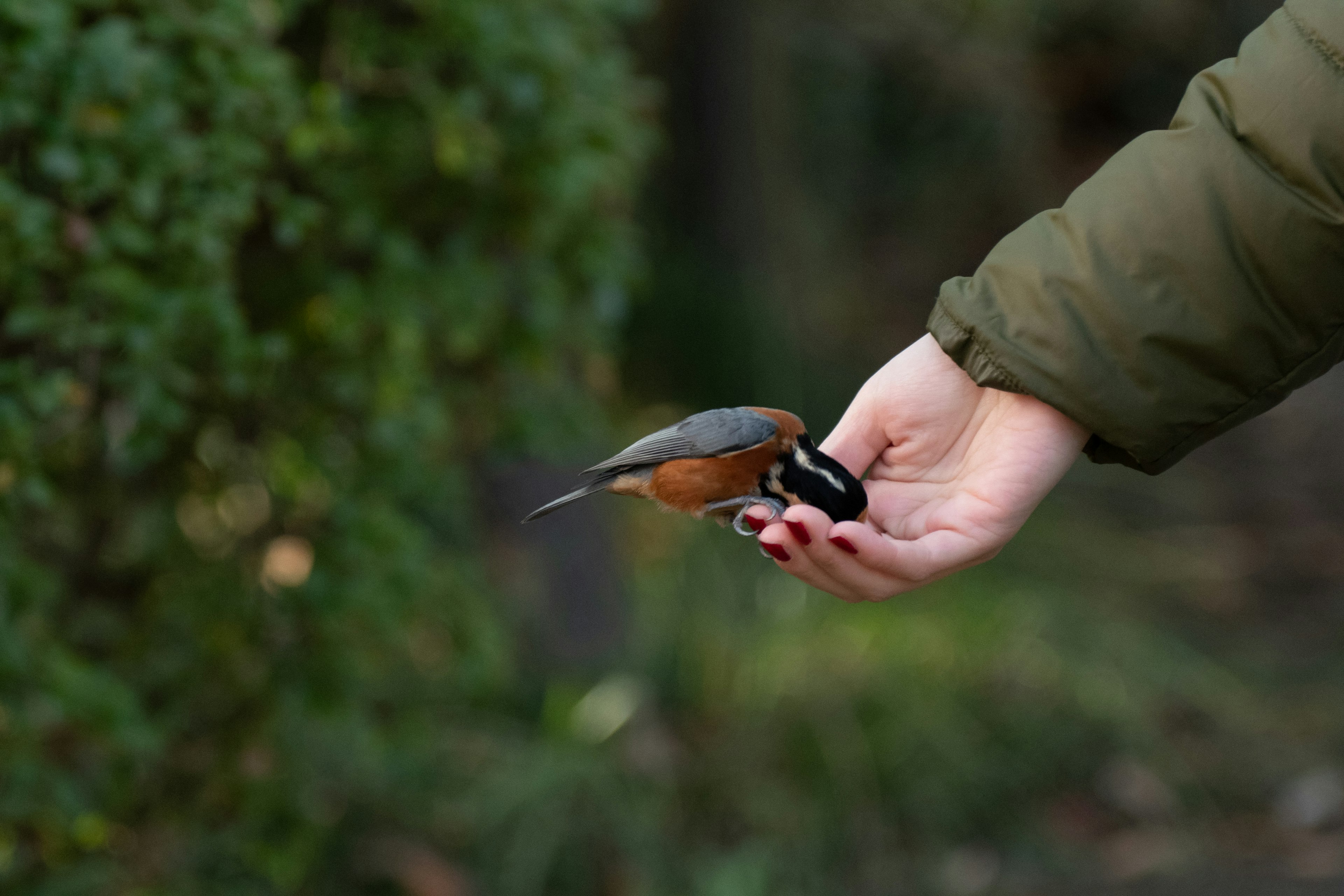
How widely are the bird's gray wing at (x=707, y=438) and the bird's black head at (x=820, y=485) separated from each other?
0.08m

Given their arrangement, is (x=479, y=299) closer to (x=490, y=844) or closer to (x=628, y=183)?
(x=628, y=183)

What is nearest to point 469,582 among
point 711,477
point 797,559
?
point 711,477

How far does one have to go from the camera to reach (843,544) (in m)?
1.98

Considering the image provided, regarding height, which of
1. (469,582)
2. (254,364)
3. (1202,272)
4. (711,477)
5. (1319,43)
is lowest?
(469,582)

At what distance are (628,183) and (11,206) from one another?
1985mm

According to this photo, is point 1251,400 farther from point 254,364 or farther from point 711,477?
point 254,364

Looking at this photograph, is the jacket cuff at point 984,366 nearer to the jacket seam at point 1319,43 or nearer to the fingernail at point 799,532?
the fingernail at point 799,532

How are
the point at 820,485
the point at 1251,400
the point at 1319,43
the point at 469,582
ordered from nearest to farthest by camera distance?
the point at 1319,43 < the point at 1251,400 < the point at 820,485 < the point at 469,582

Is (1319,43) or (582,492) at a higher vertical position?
(1319,43)

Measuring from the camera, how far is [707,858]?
4.21 meters

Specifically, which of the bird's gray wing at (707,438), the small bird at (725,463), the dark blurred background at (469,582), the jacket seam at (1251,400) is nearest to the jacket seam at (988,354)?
the jacket seam at (1251,400)

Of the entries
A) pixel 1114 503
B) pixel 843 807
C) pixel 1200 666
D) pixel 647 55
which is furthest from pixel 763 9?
pixel 843 807

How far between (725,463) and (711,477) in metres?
0.05

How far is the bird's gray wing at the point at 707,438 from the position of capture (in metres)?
2.45
